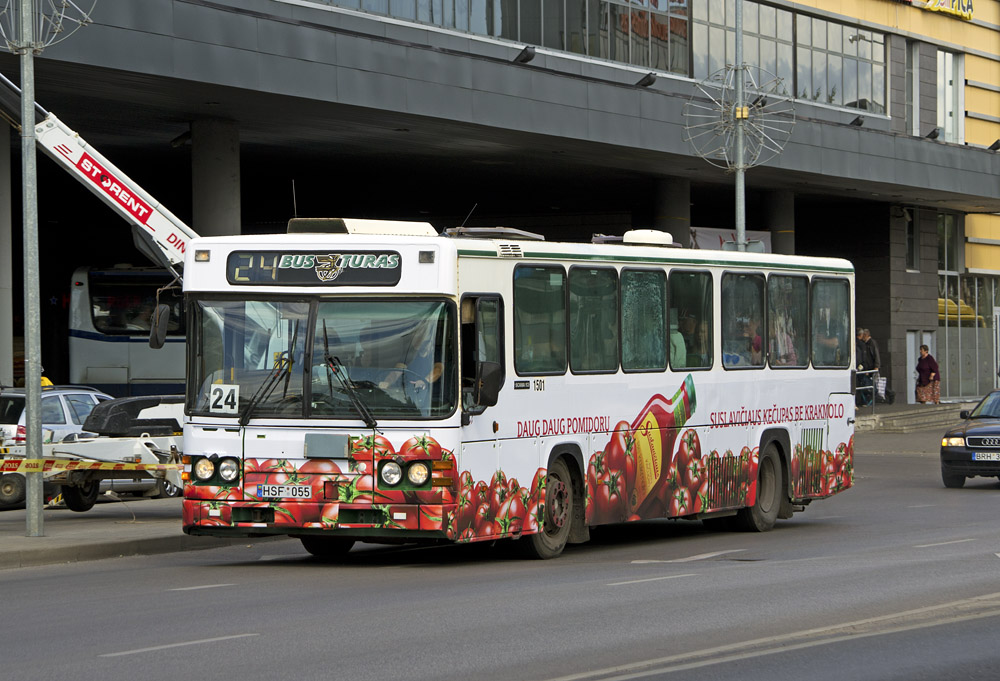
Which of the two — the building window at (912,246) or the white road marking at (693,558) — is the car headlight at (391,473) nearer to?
the white road marking at (693,558)

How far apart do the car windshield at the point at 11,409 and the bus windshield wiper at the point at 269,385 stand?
31.7 feet

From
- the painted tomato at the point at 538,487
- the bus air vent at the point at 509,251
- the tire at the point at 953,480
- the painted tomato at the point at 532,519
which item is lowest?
the tire at the point at 953,480

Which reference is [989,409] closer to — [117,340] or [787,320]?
[787,320]

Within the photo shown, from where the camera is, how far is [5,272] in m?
27.8

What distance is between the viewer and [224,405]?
43.8 ft

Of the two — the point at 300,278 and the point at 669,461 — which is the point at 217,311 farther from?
the point at 669,461

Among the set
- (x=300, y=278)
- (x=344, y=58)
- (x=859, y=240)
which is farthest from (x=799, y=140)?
(x=300, y=278)

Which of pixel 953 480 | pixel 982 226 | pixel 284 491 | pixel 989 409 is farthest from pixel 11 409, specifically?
pixel 982 226

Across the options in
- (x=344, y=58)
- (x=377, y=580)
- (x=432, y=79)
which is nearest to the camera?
(x=377, y=580)

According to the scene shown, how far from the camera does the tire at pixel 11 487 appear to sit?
20516 mm

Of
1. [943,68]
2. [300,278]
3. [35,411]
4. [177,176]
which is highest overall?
[943,68]

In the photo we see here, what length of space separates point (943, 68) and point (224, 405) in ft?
141

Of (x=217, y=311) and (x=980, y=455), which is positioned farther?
(x=980, y=455)

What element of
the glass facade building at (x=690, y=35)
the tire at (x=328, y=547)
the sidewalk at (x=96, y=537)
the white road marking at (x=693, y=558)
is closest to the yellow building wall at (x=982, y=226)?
the glass facade building at (x=690, y=35)
